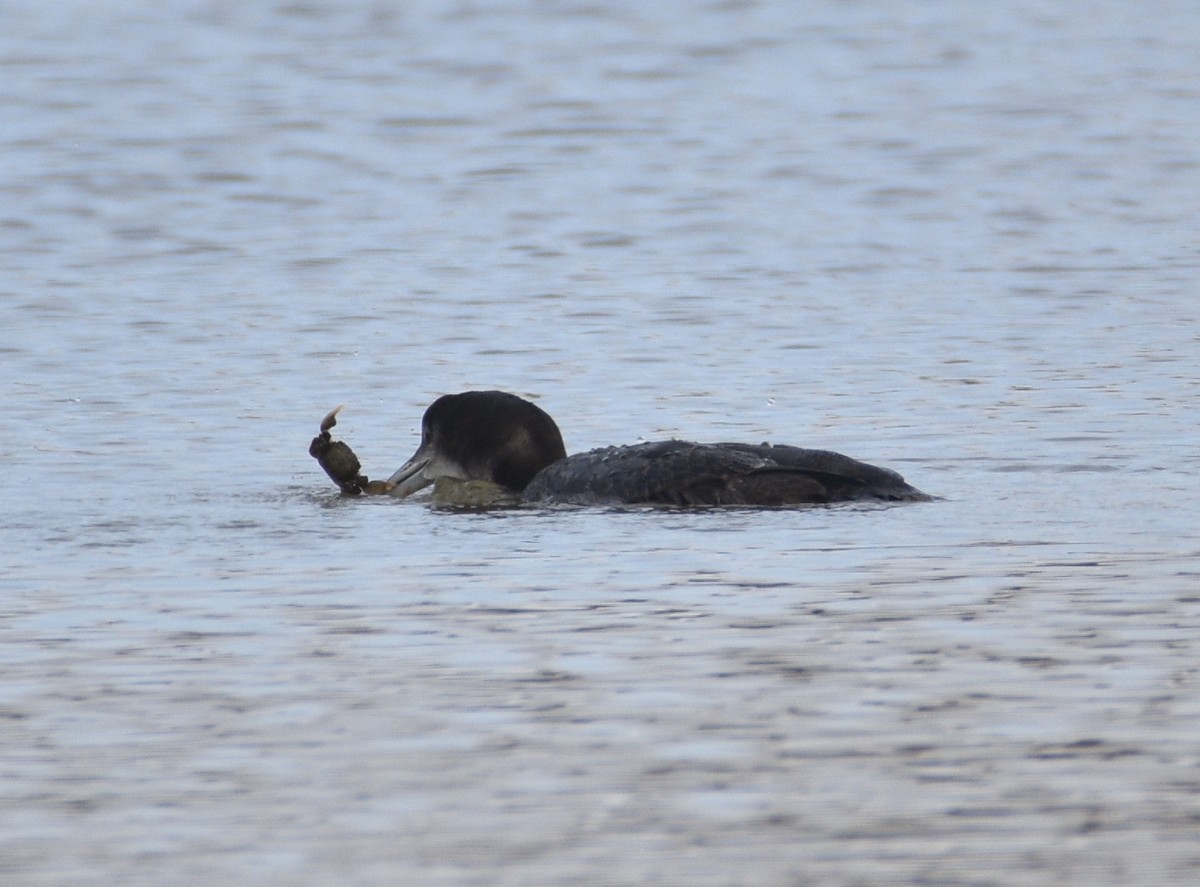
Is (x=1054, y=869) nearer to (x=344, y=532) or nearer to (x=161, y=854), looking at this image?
(x=161, y=854)

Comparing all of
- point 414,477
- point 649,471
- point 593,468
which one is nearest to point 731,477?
point 649,471

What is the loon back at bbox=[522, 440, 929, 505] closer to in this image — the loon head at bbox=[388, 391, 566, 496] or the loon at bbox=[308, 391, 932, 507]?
Answer: the loon at bbox=[308, 391, 932, 507]

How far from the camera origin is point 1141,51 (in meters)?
25.2

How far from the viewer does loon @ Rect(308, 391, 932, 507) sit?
24.9ft

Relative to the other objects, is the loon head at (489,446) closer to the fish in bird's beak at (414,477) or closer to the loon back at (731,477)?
the fish in bird's beak at (414,477)

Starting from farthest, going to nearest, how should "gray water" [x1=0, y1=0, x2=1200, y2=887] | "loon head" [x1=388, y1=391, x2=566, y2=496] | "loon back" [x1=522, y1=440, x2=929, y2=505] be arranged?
"loon head" [x1=388, y1=391, x2=566, y2=496]
"loon back" [x1=522, y1=440, x2=929, y2=505]
"gray water" [x1=0, y1=0, x2=1200, y2=887]

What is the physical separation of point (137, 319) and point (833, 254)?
4.44 m

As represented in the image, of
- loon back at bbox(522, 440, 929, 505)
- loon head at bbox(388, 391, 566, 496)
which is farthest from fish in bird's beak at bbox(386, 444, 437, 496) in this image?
loon back at bbox(522, 440, 929, 505)

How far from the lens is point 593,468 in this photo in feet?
25.7

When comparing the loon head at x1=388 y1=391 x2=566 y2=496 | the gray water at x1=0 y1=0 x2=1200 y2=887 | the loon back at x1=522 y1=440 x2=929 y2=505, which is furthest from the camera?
the loon head at x1=388 y1=391 x2=566 y2=496

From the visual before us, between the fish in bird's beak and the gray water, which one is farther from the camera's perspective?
the fish in bird's beak

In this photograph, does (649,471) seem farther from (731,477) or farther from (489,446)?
(489,446)

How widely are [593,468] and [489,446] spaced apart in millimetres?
664

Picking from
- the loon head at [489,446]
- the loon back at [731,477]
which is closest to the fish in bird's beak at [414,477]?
the loon head at [489,446]
